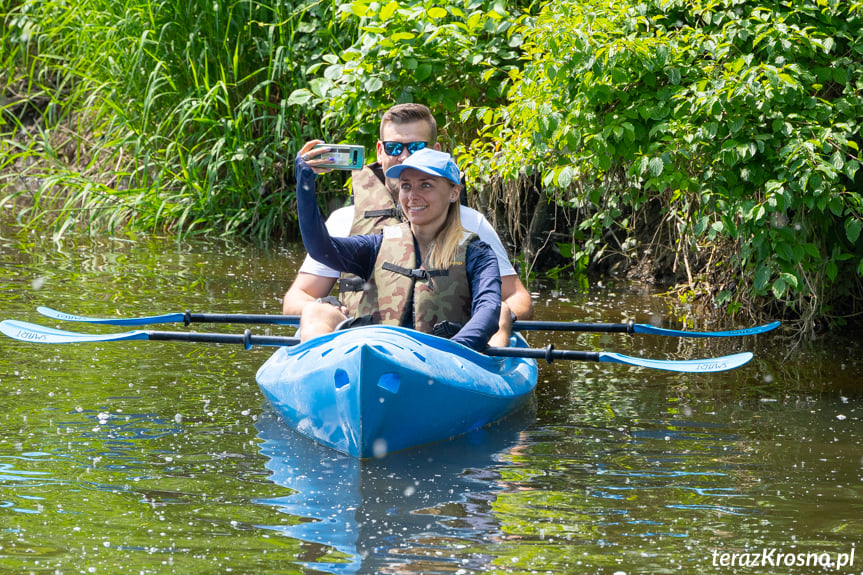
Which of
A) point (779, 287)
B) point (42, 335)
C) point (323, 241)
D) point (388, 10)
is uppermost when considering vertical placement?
point (388, 10)


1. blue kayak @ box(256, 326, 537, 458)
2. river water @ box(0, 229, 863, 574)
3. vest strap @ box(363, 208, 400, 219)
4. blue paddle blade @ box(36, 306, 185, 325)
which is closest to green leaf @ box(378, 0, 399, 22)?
vest strap @ box(363, 208, 400, 219)

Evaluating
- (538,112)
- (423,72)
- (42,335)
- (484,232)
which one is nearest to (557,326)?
(484,232)

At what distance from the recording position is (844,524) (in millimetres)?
3170

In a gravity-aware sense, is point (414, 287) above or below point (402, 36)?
below

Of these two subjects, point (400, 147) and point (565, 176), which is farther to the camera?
point (565, 176)

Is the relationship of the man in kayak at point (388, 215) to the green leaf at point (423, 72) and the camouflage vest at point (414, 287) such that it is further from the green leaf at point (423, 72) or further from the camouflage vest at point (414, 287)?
the green leaf at point (423, 72)

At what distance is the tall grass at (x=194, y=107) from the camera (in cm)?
891

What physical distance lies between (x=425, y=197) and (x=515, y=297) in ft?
3.15

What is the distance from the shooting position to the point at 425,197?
430 centimetres

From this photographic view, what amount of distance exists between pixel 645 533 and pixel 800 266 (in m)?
2.76

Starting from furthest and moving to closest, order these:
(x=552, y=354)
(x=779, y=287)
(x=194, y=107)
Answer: (x=194, y=107) < (x=779, y=287) < (x=552, y=354)

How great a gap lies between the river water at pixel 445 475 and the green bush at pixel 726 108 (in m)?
0.80

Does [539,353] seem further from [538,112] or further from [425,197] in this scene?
[538,112]

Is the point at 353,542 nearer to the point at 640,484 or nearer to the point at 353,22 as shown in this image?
the point at 640,484
